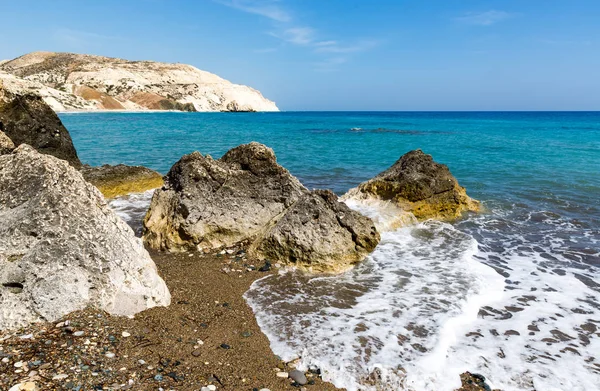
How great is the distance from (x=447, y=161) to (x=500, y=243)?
1671 cm

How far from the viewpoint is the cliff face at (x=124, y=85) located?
9925cm

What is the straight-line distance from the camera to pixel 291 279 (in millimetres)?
7230

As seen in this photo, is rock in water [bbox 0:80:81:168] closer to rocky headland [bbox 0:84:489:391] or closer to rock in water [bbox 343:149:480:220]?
rocky headland [bbox 0:84:489:391]

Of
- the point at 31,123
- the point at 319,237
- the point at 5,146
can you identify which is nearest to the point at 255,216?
the point at 319,237

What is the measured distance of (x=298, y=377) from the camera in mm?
4508

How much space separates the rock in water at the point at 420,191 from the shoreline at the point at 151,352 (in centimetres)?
770

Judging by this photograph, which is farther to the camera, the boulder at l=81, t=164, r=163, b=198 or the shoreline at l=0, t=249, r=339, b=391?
the boulder at l=81, t=164, r=163, b=198

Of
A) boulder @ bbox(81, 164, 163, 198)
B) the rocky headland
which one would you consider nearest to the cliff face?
boulder @ bbox(81, 164, 163, 198)

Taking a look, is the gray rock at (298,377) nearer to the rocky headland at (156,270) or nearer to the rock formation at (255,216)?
the rocky headland at (156,270)

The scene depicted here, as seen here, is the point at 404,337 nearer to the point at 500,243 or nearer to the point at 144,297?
the point at 144,297

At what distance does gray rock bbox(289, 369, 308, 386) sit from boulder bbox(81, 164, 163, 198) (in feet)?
37.4

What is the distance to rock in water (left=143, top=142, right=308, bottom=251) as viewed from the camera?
28.8 feet

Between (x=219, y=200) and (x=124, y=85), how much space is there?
394 feet

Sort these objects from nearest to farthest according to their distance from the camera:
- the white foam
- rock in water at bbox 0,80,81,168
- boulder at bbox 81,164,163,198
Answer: the white foam
rock in water at bbox 0,80,81,168
boulder at bbox 81,164,163,198
